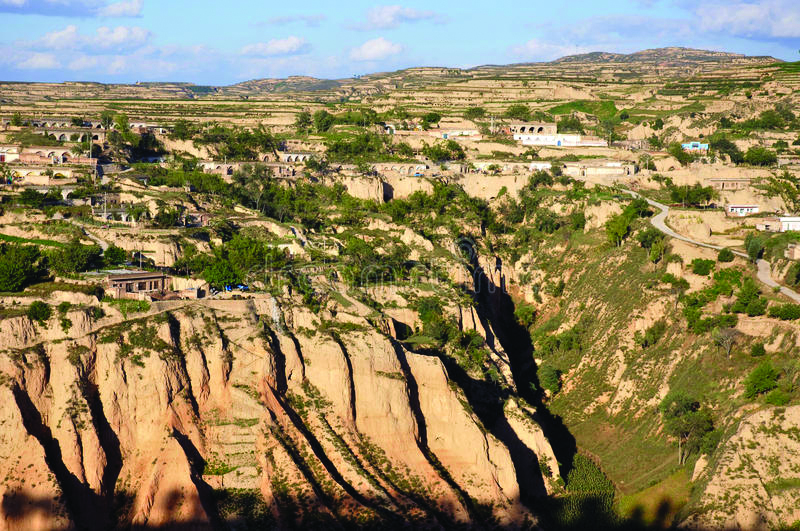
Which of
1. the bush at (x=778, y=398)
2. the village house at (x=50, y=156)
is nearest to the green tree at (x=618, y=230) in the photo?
the bush at (x=778, y=398)

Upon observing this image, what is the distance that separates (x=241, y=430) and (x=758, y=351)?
22.0 m

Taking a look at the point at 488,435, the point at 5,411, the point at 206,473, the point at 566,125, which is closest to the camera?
the point at 5,411

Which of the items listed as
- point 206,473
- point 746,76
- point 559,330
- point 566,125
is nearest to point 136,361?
point 206,473

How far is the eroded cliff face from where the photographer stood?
30.8 metres

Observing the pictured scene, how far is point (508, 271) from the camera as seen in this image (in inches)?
2494

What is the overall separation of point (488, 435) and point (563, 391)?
13.9 meters

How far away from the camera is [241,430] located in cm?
3384

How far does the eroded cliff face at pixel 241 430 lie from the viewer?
30.8 metres

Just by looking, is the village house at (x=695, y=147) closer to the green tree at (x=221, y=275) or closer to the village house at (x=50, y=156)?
the village house at (x=50, y=156)

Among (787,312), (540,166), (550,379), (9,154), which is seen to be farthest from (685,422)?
(9,154)

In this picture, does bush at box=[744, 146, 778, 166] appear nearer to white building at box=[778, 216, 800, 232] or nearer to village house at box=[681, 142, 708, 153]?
village house at box=[681, 142, 708, 153]

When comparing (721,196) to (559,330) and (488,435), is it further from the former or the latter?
(488,435)

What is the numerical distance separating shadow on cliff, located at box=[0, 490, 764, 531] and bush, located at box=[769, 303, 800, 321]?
35.3ft

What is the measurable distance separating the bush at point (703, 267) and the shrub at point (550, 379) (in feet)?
28.7
